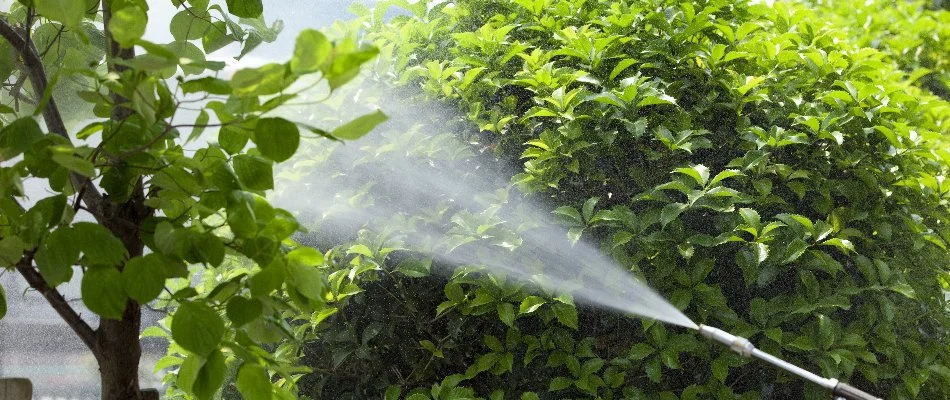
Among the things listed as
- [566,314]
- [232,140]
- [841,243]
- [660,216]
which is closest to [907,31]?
[841,243]

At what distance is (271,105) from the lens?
817 mm

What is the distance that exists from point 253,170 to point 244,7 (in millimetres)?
255

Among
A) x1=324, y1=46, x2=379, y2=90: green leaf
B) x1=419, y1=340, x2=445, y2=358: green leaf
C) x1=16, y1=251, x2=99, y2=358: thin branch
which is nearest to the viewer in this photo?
x1=324, y1=46, x2=379, y2=90: green leaf

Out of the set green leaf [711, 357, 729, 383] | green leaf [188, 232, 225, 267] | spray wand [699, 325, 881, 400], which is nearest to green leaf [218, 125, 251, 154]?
green leaf [188, 232, 225, 267]

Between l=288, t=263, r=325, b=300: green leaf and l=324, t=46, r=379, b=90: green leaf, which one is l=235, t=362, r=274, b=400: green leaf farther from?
l=324, t=46, r=379, b=90: green leaf

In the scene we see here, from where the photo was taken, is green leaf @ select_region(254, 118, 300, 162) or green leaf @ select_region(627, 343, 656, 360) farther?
green leaf @ select_region(627, 343, 656, 360)

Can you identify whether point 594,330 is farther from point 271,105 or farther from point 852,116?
point 271,105

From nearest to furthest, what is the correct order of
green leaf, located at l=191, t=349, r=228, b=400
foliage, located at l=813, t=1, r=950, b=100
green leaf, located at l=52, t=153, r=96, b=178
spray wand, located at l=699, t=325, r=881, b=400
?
green leaf, located at l=52, t=153, r=96, b=178
green leaf, located at l=191, t=349, r=228, b=400
spray wand, located at l=699, t=325, r=881, b=400
foliage, located at l=813, t=1, r=950, b=100

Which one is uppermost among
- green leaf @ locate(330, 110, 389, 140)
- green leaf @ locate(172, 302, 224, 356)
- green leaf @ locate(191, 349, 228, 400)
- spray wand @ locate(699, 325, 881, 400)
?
green leaf @ locate(330, 110, 389, 140)

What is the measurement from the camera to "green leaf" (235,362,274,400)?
0.99 metres

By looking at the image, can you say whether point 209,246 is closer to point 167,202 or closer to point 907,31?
point 167,202

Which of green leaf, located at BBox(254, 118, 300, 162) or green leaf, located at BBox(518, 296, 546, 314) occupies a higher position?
green leaf, located at BBox(254, 118, 300, 162)

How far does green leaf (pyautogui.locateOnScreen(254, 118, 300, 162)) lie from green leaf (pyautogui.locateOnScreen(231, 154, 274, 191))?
108 millimetres

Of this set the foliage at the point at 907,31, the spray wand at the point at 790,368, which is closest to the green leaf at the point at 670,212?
the spray wand at the point at 790,368
